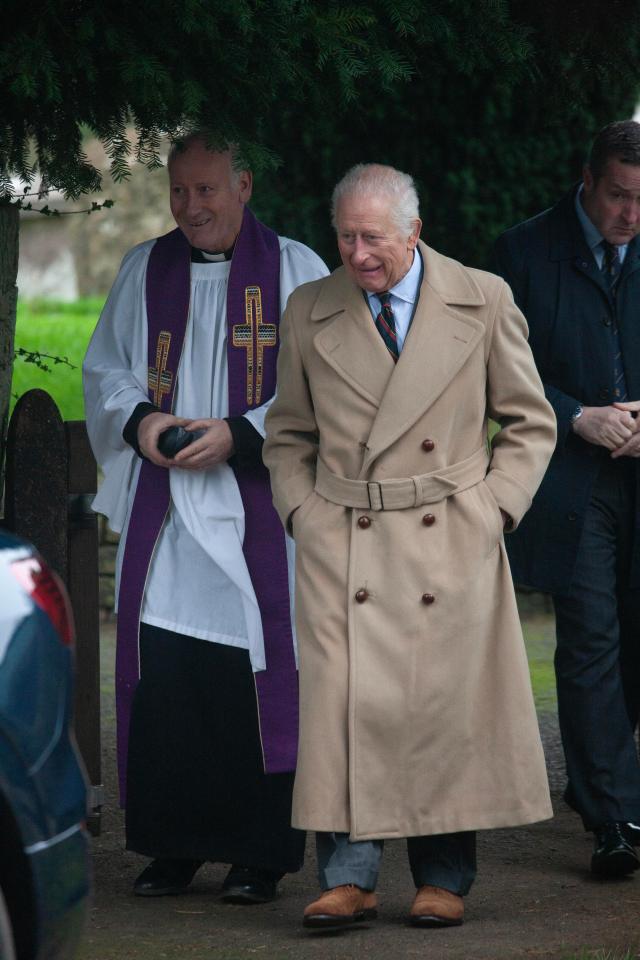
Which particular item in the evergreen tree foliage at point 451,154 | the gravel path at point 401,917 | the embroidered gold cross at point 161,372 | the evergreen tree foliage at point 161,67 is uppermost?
the evergreen tree foliage at point 451,154

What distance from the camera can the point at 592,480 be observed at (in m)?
5.82

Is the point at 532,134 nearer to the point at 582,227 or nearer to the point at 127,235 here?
the point at 582,227

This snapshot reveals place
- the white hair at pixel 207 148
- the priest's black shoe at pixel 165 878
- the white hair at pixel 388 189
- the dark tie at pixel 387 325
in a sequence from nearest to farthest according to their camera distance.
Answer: the white hair at pixel 388 189 < the dark tie at pixel 387 325 < the white hair at pixel 207 148 < the priest's black shoe at pixel 165 878

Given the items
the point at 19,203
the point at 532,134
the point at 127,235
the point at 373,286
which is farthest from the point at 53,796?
the point at 127,235

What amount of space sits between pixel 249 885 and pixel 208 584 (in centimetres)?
89

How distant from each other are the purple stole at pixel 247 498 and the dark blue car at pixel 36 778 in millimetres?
1698

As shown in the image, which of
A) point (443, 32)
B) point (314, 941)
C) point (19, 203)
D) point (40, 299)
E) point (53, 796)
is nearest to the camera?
point (53, 796)

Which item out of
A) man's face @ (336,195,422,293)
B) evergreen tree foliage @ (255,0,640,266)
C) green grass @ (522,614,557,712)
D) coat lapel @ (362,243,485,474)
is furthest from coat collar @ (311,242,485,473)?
green grass @ (522,614,557,712)

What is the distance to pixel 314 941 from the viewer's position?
16.2ft

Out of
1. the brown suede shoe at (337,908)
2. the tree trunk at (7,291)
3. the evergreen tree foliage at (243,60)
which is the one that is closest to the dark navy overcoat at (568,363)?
the evergreen tree foliage at (243,60)

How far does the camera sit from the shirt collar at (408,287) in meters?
5.11

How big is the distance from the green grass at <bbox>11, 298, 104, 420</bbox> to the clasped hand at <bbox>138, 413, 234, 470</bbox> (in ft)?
15.4

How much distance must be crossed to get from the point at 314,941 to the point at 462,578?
1047mm

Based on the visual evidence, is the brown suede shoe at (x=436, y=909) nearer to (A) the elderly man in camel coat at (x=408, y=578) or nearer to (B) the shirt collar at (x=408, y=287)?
(A) the elderly man in camel coat at (x=408, y=578)
